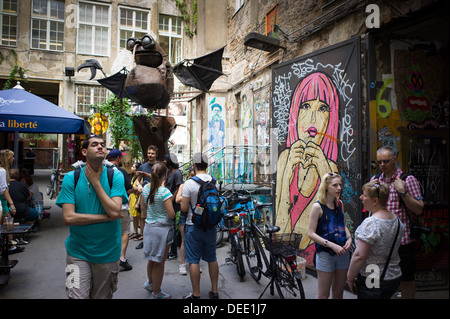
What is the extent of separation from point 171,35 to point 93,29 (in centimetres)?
→ 457

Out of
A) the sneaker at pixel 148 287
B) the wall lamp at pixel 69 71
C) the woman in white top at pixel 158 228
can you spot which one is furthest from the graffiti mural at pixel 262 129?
the wall lamp at pixel 69 71

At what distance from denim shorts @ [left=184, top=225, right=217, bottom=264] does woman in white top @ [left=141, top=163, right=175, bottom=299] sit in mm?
303

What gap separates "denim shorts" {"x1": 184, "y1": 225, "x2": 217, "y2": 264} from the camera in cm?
395

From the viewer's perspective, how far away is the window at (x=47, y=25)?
685 inches

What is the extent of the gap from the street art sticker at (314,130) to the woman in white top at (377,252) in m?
1.78

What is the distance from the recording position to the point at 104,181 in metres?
2.92

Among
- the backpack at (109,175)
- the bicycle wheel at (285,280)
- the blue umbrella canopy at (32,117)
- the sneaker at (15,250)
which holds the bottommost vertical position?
the sneaker at (15,250)

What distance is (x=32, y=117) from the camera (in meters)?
6.95

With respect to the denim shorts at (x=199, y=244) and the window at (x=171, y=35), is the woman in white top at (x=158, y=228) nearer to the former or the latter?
the denim shorts at (x=199, y=244)

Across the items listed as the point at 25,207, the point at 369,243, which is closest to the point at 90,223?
the point at 369,243

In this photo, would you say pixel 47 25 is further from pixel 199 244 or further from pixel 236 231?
pixel 199 244

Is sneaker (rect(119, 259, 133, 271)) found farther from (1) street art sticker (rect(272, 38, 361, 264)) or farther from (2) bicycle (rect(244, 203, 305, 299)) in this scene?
(1) street art sticker (rect(272, 38, 361, 264))
